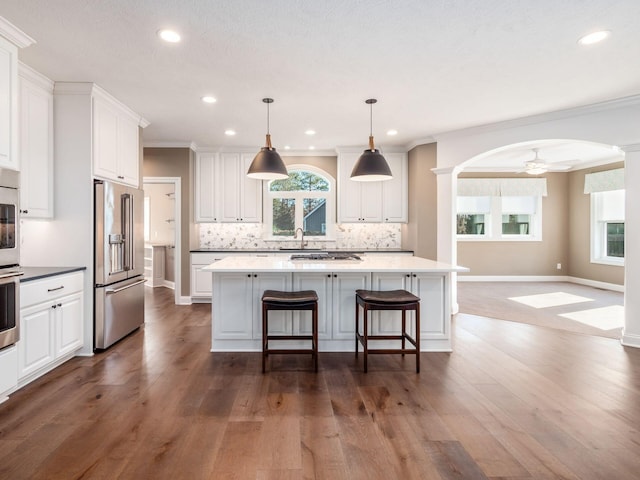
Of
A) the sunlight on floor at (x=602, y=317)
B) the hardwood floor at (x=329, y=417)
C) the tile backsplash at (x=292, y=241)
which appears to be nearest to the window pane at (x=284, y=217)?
the tile backsplash at (x=292, y=241)

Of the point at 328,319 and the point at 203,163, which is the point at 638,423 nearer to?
the point at 328,319

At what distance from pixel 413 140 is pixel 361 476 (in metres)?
4.74

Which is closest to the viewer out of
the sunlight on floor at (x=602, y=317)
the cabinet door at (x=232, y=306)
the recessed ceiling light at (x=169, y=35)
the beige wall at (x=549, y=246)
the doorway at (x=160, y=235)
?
the recessed ceiling light at (x=169, y=35)

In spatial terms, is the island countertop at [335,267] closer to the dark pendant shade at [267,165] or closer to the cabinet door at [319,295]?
the cabinet door at [319,295]

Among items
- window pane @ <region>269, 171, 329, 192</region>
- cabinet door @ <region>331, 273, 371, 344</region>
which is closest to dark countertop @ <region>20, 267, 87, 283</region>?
cabinet door @ <region>331, 273, 371, 344</region>

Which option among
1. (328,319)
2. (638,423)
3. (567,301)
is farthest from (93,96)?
(567,301)

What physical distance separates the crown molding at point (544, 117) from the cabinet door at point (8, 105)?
182 inches

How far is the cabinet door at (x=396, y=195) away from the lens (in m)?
6.03

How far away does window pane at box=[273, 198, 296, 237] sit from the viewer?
21.1ft

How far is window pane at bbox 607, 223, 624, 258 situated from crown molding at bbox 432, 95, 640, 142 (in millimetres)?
4265

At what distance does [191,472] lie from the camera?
5.85ft

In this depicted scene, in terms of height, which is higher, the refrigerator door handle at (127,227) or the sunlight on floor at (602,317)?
the refrigerator door handle at (127,227)

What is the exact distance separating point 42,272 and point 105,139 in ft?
4.78

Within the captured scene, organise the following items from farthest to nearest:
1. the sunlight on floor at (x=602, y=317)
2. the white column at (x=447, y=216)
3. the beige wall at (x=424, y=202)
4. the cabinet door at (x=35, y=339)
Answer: the beige wall at (x=424, y=202) < the white column at (x=447, y=216) < the sunlight on floor at (x=602, y=317) < the cabinet door at (x=35, y=339)
